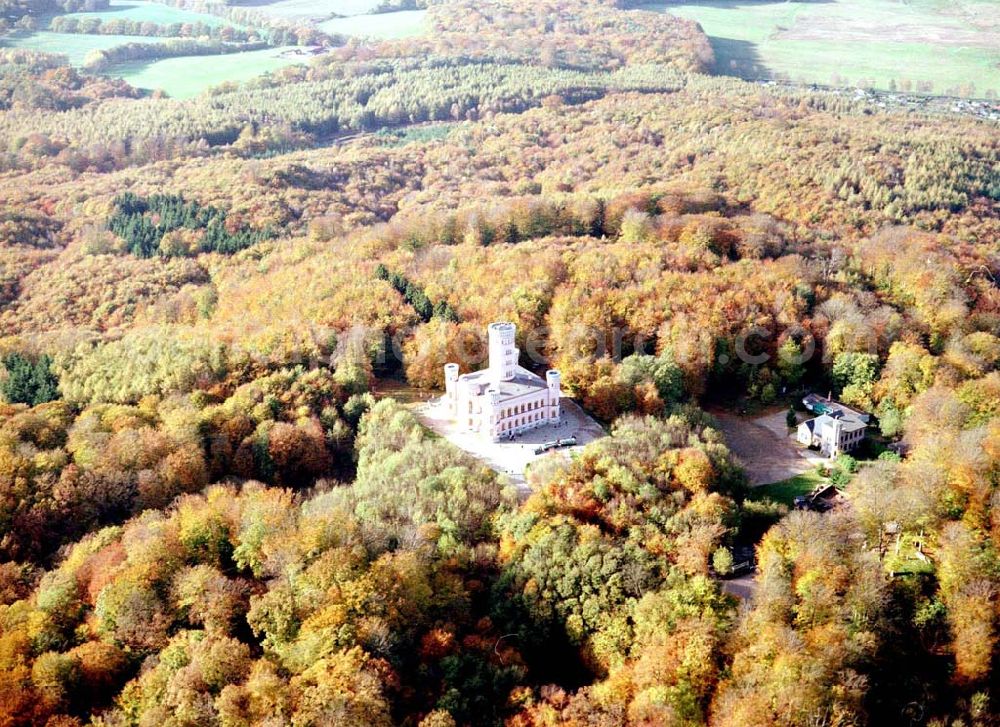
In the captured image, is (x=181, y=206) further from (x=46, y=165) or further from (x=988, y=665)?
(x=988, y=665)

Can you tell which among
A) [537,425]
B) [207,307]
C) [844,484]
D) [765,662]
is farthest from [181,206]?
[765,662]

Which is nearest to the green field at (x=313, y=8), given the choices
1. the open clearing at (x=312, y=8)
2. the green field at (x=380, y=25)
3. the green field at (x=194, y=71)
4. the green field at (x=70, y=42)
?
the open clearing at (x=312, y=8)

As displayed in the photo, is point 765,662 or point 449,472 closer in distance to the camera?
point 765,662

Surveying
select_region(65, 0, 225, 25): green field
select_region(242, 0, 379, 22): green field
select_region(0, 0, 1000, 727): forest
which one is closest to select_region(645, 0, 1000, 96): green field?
select_region(0, 0, 1000, 727): forest

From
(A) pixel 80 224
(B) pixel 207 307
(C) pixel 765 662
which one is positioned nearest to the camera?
(C) pixel 765 662

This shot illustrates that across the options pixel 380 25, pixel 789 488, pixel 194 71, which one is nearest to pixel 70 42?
pixel 194 71

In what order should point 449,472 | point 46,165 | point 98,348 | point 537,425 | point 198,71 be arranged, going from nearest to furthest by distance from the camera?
1. point 449,472
2. point 537,425
3. point 98,348
4. point 46,165
5. point 198,71
